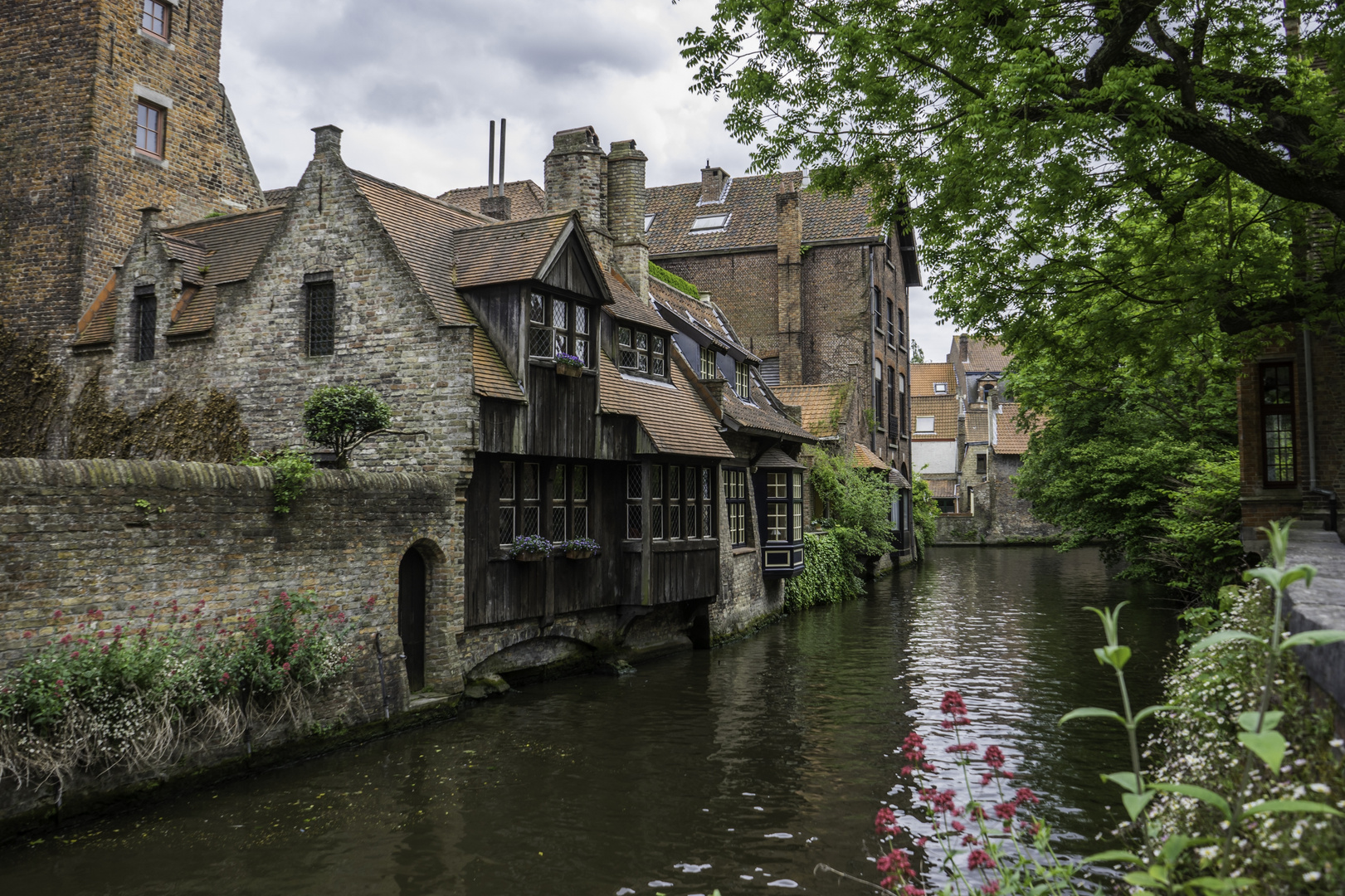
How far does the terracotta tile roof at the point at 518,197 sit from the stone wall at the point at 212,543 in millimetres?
22789

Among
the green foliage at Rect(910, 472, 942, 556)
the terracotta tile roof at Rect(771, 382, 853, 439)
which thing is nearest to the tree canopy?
the terracotta tile roof at Rect(771, 382, 853, 439)

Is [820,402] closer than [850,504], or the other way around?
[850,504]

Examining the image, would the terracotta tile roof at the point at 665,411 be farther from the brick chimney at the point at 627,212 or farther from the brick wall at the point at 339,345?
the brick wall at the point at 339,345

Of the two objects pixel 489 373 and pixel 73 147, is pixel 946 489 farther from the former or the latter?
pixel 73 147

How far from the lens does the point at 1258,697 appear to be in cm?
546

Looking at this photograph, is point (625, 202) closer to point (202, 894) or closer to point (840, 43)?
point (840, 43)

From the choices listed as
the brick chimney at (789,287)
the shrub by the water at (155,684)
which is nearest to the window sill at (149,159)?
the shrub by the water at (155,684)

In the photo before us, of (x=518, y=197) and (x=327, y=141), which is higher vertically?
(x=518, y=197)

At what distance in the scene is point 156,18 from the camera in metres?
22.8

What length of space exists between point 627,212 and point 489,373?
29.5 feet

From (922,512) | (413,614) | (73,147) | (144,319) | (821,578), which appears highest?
(73,147)

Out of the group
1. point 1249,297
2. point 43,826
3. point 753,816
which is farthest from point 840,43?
point 43,826

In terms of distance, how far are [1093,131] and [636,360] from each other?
12061 millimetres

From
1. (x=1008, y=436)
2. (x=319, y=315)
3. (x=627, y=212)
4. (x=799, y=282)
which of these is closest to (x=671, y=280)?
(x=799, y=282)
